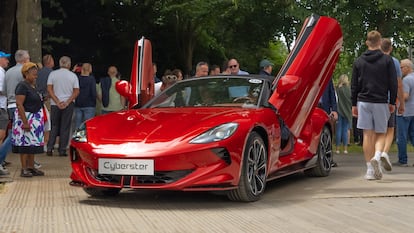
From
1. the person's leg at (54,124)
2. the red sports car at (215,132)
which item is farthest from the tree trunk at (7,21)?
the red sports car at (215,132)

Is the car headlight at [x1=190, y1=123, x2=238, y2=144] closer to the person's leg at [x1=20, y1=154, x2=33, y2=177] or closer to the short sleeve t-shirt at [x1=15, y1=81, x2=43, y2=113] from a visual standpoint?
the short sleeve t-shirt at [x1=15, y1=81, x2=43, y2=113]

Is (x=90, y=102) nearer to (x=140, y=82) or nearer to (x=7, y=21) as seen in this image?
(x=140, y=82)

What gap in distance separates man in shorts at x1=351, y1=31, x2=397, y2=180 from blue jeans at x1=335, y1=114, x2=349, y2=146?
16.8ft

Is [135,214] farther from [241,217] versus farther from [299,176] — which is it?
[299,176]

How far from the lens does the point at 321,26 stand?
29.0ft

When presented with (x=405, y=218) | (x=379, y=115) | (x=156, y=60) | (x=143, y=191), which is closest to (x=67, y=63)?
(x=143, y=191)

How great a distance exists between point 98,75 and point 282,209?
16862 millimetres

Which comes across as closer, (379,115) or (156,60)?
A: (379,115)

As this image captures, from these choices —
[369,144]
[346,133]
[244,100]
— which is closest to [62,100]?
[244,100]

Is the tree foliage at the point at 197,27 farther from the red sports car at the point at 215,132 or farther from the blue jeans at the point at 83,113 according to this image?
the red sports car at the point at 215,132

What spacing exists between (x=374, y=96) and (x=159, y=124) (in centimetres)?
329

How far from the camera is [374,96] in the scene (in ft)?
29.6

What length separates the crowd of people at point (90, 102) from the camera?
356 inches

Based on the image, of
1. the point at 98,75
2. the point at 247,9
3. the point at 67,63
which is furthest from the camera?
the point at 98,75
